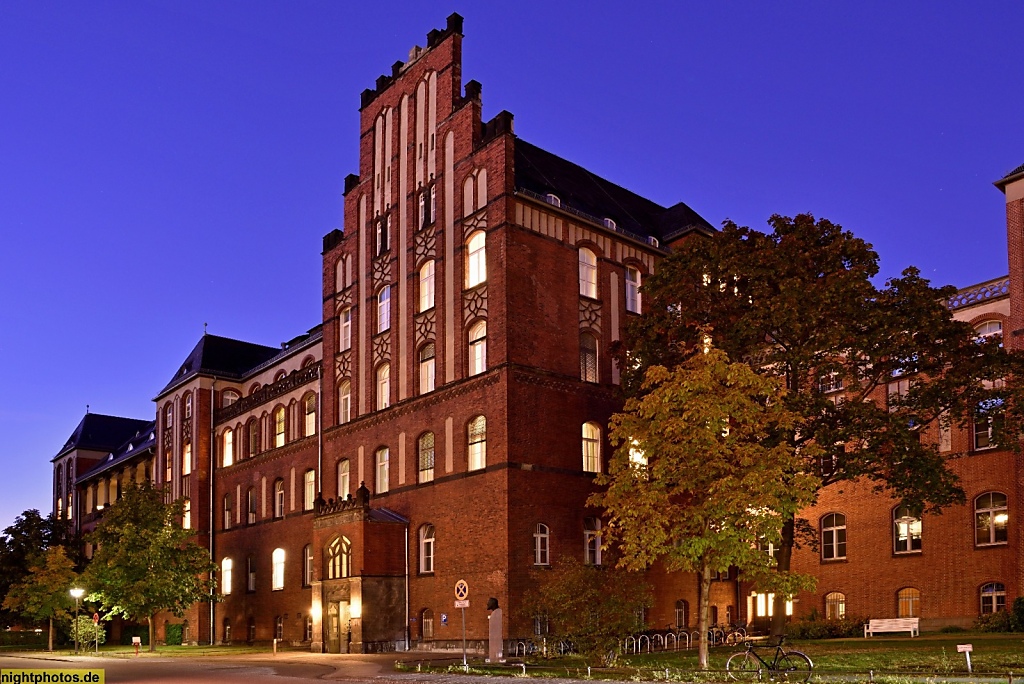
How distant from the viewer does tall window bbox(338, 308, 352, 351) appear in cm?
5113

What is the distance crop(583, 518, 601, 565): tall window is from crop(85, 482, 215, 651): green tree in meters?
21.9

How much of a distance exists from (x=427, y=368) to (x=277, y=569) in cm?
1787

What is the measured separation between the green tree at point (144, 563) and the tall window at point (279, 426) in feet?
21.7

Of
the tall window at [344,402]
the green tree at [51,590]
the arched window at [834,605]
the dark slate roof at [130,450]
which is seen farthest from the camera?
the dark slate roof at [130,450]

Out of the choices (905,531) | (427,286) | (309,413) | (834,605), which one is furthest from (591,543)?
(309,413)

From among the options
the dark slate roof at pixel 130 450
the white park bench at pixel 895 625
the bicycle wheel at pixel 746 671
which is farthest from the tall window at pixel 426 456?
the dark slate roof at pixel 130 450

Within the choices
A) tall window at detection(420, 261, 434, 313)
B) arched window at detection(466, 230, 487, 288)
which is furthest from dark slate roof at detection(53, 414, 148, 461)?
arched window at detection(466, 230, 487, 288)

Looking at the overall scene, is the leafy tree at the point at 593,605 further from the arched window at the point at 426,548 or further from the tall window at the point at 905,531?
the tall window at the point at 905,531

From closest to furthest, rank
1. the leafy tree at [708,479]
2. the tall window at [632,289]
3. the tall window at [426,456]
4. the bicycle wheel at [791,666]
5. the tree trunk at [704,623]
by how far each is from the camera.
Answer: the bicycle wheel at [791,666], the leafy tree at [708,479], the tree trunk at [704,623], the tall window at [426,456], the tall window at [632,289]

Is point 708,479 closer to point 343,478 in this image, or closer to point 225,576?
point 343,478

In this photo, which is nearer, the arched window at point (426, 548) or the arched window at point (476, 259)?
the arched window at point (476, 259)

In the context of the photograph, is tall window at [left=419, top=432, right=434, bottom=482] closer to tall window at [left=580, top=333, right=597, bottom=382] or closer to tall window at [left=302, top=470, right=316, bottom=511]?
tall window at [left=580, top=333, right=597, bottom=382]

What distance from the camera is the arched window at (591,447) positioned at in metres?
43.6

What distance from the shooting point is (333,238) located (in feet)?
174
